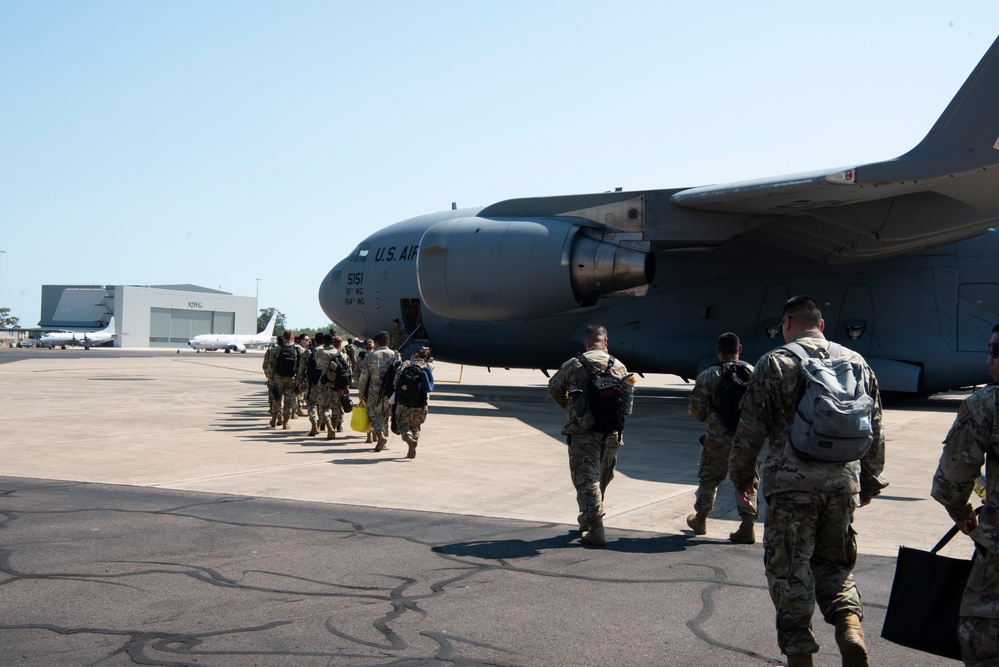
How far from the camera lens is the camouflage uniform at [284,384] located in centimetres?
1494

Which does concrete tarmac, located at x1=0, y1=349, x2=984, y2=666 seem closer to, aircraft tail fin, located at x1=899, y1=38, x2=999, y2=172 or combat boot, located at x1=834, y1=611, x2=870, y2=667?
combat boot, located at x1=834, y1=611, x2=870, y2=667

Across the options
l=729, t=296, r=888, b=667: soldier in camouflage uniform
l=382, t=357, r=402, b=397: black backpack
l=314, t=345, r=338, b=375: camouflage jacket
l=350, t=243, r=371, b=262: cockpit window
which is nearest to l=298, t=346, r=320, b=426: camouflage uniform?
l=314, t=345, r=338, b=375: camouflage jacket

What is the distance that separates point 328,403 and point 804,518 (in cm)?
1031

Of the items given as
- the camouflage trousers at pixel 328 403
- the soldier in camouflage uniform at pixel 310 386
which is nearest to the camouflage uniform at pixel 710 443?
the camouflage trousers at pixel 328 403

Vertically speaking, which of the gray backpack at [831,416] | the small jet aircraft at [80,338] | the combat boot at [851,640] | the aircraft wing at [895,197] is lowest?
the small jet aircraft at [80,338]

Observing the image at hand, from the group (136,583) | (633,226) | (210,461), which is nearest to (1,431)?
(210,461)

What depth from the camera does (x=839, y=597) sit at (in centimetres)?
444

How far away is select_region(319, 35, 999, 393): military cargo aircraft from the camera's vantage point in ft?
52.4

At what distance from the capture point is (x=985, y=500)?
3.86 m

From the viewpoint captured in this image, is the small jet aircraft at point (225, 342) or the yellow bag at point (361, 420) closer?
the yellow bag at point (361, 420)

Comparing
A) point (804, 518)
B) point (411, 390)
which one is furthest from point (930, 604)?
point (411, 390)

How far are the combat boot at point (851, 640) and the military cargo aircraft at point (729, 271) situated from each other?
35.1ft

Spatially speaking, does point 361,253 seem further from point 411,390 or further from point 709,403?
point 709,403

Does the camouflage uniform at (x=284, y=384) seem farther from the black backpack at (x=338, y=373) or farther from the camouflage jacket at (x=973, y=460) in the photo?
the camouflage jacket at (x=973, y=460)
